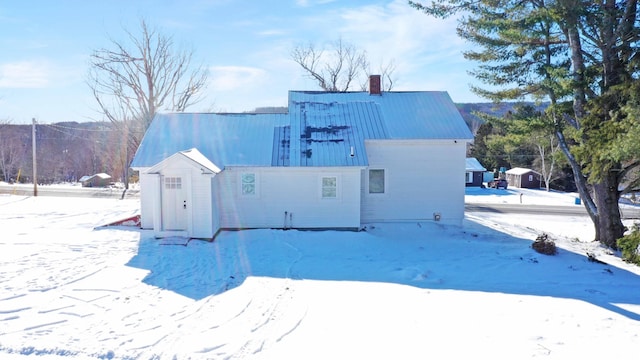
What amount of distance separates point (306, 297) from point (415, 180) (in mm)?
8648

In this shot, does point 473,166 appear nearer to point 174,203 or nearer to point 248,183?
point 248,183

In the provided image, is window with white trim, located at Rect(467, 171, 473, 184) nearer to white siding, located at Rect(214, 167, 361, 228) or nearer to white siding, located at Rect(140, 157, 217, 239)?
white siding, located at Rect(214, 167, 361, 228)

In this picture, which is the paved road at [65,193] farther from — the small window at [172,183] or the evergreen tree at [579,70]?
the evergreen tree at [579,70]

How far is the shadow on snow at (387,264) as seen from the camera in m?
8.41

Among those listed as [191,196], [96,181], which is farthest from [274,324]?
[96,181]

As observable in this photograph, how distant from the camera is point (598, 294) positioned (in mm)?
8156

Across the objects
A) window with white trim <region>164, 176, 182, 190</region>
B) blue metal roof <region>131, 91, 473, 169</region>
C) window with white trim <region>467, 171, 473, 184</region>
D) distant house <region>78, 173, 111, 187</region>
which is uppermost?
blue metal roof <region>131, 91, 473, 169</region>

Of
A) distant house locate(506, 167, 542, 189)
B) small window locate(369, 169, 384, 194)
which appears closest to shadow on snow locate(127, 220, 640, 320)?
small window locate(369, 169, 384, 194)

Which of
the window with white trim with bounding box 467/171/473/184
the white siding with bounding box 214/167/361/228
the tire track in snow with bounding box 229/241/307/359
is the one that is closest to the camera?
the tire track in snow with bounding box 229/241/307/359

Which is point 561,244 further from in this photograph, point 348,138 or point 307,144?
point 307,144

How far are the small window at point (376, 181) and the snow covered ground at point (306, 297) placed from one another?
251 cm

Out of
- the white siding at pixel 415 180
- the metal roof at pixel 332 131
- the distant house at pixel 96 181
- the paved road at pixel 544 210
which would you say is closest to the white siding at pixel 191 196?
the metal roof at pixel 332 131

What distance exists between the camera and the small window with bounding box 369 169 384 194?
14.9m

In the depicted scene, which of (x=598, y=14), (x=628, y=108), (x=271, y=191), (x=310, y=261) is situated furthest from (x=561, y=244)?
(x=271, y=191)
